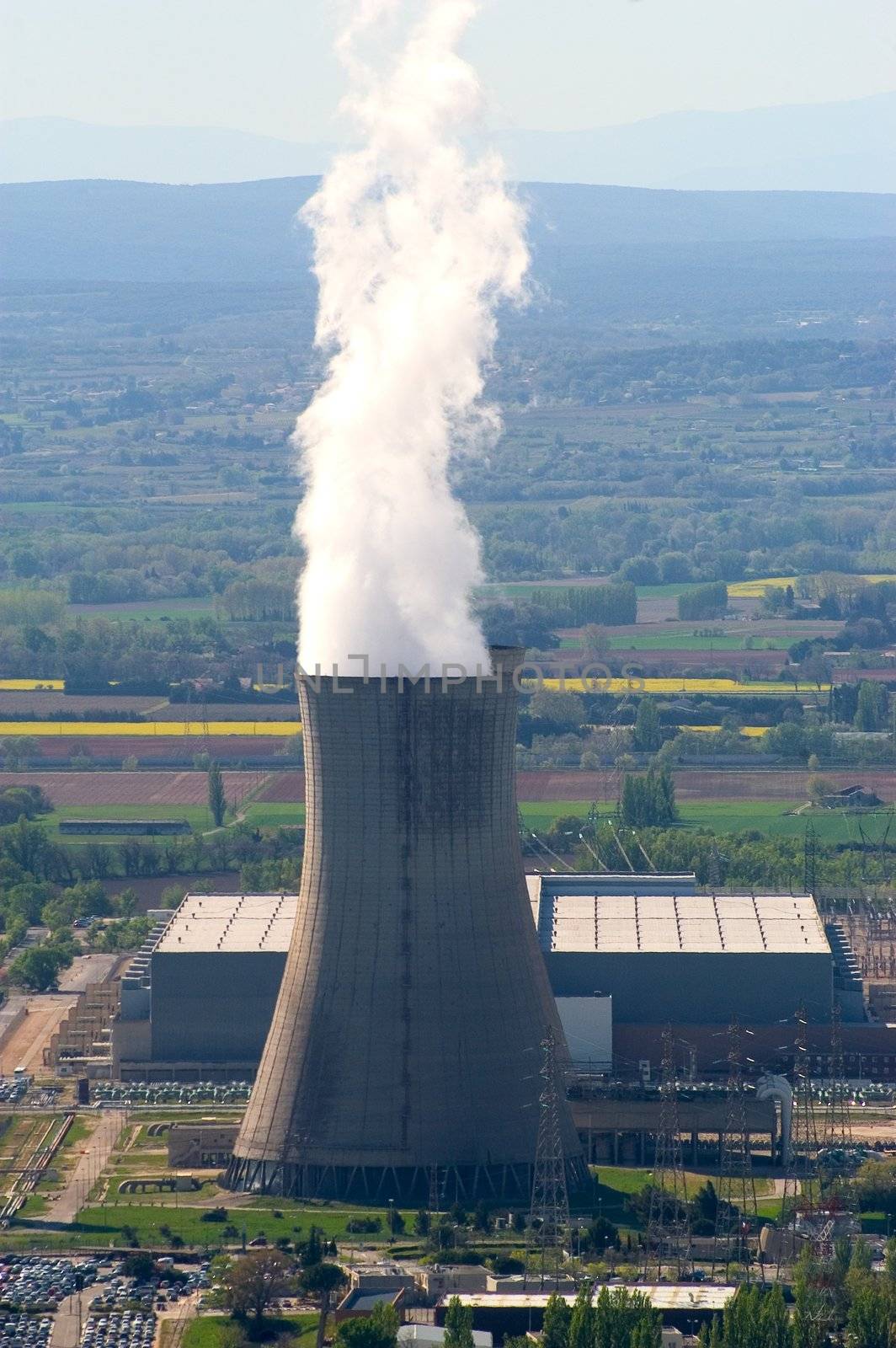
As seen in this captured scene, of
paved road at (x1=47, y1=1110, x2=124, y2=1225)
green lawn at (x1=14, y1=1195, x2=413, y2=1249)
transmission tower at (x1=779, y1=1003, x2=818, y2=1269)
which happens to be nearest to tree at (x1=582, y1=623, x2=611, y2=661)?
transmission tower at (x1=779, y1=1003, x2=818, y2=1269)

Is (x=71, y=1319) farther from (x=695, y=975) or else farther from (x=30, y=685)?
(x=30, y=685)

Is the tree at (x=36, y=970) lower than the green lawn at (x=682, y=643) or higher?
lower

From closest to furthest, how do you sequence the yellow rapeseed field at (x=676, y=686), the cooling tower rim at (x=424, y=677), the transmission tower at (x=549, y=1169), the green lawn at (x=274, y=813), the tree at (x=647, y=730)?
the transmission tower at (x=549, y=1169)
the cooling tower rim at (x=424, y=677)
the green lawn at (x=274, y=813)
the tree at (x=647, y=730)
the yellow rapeseed field at (x=676, y=686)

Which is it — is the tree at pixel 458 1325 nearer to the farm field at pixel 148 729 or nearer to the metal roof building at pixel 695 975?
the metal roof building at pixel 695 975

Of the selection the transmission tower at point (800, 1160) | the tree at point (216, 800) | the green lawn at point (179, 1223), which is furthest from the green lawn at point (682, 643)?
the green lawn at point (179, 1223)

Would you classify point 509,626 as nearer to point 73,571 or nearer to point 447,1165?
point 73,571

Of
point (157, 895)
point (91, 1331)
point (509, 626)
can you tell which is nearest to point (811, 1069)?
point (91, 1331)

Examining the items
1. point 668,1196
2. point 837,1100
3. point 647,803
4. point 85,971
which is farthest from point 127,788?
point 668,1196
